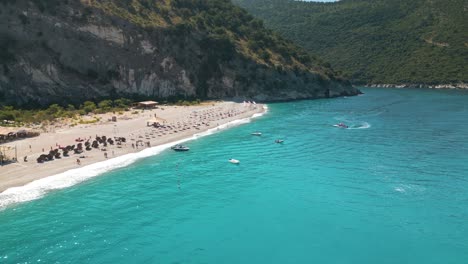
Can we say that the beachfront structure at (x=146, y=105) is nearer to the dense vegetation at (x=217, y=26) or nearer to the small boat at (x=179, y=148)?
the dense vegetation at (x=217, y=26)

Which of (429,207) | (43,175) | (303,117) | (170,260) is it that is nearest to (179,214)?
(170,260)

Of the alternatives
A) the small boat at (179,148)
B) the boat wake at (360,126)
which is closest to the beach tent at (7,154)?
the small boat at (179,148)

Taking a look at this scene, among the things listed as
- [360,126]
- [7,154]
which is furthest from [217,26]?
[7,154]

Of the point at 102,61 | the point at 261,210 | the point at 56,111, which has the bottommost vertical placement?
the point at 261,210

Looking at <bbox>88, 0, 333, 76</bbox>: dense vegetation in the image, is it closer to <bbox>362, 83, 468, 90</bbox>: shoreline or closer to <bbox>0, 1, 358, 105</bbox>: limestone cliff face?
<bbox>0, 1, 358, 105</bbox>: limestone cliff face

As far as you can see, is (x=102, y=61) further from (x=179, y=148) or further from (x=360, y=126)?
(x=360, y=126)

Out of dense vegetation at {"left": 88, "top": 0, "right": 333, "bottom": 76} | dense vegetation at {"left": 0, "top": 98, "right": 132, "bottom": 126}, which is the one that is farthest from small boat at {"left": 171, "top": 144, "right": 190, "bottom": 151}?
dense vegetation at {"left": 88, "top": 0, "right": 333, "bottom": 76}

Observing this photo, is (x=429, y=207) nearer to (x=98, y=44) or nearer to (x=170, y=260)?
(x=170, y=260)
